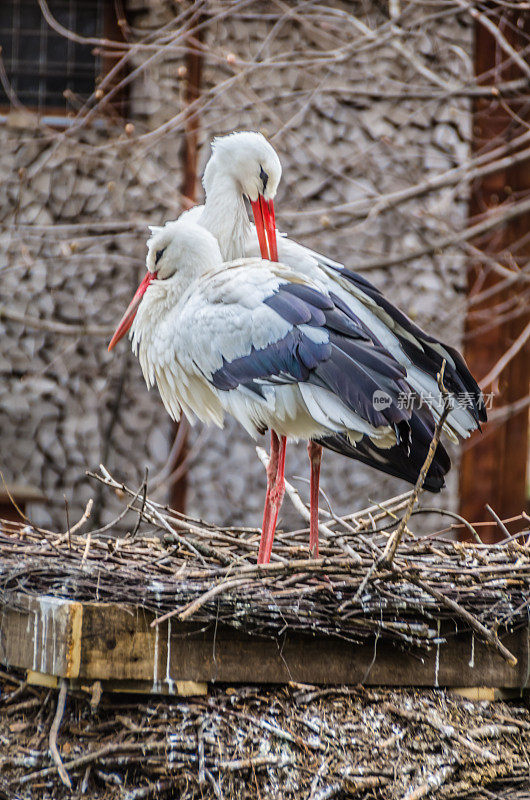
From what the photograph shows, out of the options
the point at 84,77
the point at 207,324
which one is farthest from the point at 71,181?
the point at 207,324

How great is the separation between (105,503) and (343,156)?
212cm

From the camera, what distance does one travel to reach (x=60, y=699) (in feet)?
8.55

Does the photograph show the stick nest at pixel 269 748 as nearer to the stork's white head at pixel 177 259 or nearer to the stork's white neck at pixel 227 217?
the stork's white head at pixel 177 259

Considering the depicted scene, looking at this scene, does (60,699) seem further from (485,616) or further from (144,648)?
(485,616)

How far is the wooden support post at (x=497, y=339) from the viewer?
18.8 feet

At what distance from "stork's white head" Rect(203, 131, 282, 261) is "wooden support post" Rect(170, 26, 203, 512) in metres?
1.79

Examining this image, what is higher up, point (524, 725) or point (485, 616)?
point (485, 616)

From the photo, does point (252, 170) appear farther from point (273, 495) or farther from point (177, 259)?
point (273, 495)

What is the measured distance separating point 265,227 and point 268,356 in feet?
2.28

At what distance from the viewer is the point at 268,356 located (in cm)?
302

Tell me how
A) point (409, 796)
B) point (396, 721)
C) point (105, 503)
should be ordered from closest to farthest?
point (409, 796), point (396, 721), point (105, 503)

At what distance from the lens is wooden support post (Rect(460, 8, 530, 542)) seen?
226 inches

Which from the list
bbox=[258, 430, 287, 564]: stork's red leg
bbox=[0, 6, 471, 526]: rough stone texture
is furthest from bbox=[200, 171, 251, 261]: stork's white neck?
bbox=[0, 6, 471, 526]: rough stone texture

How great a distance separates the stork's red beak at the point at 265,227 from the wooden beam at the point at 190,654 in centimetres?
125
